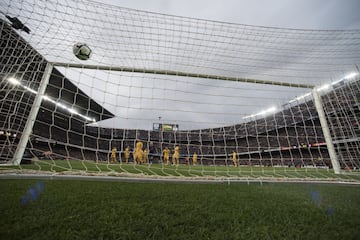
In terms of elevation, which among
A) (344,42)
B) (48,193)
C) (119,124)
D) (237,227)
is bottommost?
(237,227)

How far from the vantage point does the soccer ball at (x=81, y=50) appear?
3820mm

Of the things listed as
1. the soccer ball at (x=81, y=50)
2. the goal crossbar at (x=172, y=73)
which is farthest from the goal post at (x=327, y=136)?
the soccer ball at (x=81, y=50)

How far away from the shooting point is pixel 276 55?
4984mm

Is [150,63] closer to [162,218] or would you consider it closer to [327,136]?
[162,218]

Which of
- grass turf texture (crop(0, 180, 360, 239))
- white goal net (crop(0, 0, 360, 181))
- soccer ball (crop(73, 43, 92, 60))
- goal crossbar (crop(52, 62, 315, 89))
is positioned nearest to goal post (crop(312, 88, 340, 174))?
white goal net (crop(0, 0, 360, 181))

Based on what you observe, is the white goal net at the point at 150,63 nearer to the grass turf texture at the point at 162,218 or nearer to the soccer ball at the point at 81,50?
the soccer ball at the point at 81,50

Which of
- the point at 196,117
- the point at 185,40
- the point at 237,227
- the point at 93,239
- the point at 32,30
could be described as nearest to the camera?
the point at 93,239

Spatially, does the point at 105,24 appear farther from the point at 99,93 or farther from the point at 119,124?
the point at 119,124

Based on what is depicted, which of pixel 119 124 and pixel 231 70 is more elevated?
pixel 231 70

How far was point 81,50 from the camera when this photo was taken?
12.5ft

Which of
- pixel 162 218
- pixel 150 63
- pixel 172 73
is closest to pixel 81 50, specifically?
pixel 150 63

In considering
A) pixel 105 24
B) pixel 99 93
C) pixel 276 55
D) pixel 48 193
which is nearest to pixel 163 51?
pixel 105 24

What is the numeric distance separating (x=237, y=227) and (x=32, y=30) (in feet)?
15.3

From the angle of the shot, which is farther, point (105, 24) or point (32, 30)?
point (105, 24)
